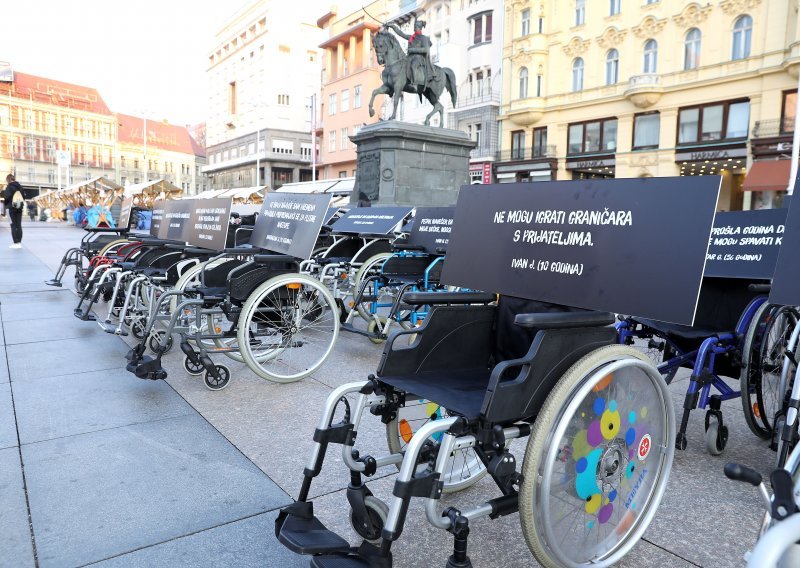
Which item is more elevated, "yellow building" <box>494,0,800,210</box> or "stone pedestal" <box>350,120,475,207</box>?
"yellow building" <box>494,0,800,210</box>

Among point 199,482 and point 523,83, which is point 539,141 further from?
point 199,482

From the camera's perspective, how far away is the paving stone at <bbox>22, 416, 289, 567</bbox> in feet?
7.39

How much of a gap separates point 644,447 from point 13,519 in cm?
248

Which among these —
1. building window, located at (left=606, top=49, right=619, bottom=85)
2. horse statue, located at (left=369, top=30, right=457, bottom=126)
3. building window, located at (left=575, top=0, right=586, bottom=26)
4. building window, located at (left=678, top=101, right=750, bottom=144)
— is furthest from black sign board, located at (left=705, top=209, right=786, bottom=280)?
building window, located at (left=575, top=0, right=586, bottom=26)

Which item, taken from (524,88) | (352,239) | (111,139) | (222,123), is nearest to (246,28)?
(222,123)

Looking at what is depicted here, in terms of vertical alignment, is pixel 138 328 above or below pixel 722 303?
below

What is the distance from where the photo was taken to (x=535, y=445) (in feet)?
5.82

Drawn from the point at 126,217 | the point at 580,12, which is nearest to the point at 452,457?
the point at 126,217

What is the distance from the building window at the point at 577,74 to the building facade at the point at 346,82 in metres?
20.4

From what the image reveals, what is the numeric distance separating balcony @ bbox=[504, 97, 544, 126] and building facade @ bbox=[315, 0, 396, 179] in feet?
57.1

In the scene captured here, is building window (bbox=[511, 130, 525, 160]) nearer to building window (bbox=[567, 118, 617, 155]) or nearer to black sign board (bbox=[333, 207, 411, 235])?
building window (bbox=[567, 118, 617, 155])

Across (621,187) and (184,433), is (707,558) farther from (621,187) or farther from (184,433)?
(184,433)

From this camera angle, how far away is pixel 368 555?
181 centimetres

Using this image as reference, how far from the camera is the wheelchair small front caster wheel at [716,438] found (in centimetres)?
316
